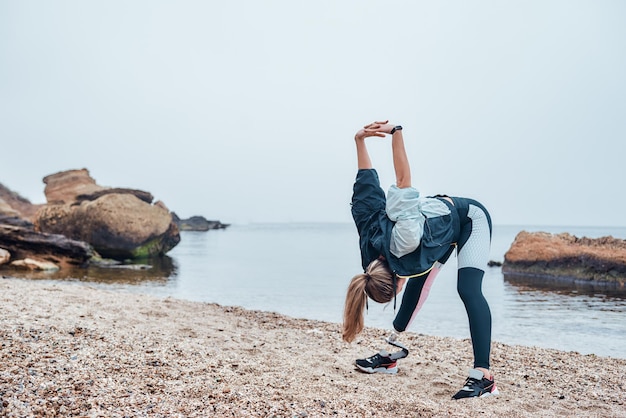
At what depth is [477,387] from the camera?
3.78 m

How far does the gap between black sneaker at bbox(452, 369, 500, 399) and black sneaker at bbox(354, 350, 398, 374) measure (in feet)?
2.64

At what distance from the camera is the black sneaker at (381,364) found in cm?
443

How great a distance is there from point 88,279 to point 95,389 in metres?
12.1

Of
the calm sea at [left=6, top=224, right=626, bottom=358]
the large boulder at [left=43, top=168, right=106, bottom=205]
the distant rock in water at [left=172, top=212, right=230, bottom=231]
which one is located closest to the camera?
the calm sea at [left=6, top=224, right=626, bottom=358]

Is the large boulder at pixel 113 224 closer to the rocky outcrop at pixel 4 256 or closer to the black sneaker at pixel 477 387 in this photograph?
the rocky outcrop at pixel 4 256

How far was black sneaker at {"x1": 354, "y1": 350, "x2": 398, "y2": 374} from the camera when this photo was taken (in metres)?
4.43

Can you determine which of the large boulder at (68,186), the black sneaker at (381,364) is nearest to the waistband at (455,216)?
the black sneaker at (381,364)

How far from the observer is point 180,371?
3.86m

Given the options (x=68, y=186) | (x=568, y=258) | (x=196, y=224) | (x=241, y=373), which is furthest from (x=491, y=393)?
(x=196, y=224)

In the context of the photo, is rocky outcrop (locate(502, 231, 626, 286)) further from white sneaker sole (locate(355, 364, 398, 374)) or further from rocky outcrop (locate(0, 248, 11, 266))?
rocky outcrop (locate(0, 248, 11, 266))

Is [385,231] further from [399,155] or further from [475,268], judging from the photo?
[475,268]

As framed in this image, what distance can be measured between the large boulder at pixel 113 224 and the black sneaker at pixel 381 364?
722 inches

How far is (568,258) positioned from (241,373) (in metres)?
16.7

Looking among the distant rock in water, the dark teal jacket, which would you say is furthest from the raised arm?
the distant rock in water
